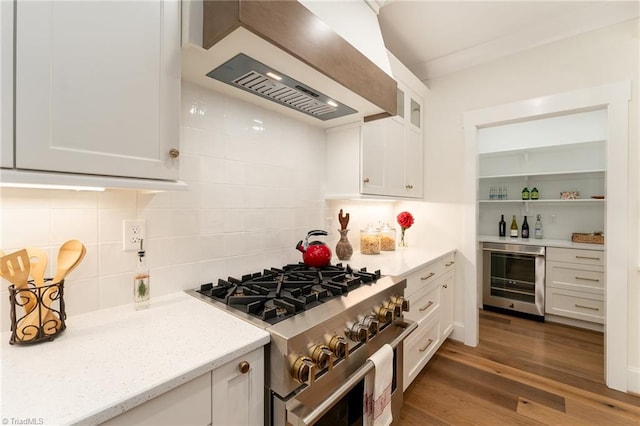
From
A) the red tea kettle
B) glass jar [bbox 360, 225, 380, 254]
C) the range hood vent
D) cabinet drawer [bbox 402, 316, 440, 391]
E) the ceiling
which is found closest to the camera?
the range hood vent

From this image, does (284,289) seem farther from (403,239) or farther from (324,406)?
(403,239)

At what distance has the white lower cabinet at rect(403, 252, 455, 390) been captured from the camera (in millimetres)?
1795

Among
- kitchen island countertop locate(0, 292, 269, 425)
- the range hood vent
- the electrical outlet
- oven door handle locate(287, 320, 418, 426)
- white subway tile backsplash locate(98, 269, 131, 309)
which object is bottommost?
oven door handle locate(287, 320, 418, 426)

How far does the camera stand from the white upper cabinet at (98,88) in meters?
0.67

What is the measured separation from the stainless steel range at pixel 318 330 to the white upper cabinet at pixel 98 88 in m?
0.59

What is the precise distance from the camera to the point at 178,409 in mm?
684

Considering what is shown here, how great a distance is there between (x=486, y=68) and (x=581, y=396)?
8.49 ft

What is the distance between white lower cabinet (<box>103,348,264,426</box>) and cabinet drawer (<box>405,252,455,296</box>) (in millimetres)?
1114

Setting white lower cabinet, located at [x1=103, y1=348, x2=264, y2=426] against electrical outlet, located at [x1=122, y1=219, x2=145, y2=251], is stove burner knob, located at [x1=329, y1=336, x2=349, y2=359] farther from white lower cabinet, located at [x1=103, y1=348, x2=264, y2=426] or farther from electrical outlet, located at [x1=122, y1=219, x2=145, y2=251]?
electrical outlet, located at [x1=122, y1=219, x2=145, y2=251]

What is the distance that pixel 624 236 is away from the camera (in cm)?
193

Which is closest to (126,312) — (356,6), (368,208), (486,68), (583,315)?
(356,6)

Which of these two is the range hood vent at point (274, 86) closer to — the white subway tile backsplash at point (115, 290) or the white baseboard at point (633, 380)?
the white subway tile backsplash at point (115, 290)

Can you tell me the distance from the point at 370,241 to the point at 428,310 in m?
0.65

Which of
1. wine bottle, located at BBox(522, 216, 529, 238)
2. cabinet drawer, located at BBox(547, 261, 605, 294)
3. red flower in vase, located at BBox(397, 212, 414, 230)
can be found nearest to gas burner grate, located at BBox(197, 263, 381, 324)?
red flower in vase, located at BBox(397, 212, 414, 230)
